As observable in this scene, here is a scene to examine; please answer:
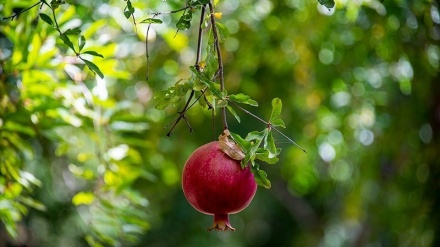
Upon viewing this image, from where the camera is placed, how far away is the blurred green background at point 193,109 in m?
1.68

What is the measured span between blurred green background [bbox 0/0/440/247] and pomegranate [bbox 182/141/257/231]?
689mm

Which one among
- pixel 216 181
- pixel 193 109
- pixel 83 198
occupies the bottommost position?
pixel 83 198

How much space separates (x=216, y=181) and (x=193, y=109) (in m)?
1.79

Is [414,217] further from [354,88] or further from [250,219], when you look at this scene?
[250,219]

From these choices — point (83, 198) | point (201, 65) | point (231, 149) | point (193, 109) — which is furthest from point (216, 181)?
point (193, 109)

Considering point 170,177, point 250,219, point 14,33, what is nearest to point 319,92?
point 170,177

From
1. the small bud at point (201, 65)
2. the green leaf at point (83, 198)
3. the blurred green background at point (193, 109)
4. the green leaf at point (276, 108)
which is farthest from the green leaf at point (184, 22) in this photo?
the green leaf at point (83, 198)

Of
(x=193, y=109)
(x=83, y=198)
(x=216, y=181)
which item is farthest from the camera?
(x=193, y=109)

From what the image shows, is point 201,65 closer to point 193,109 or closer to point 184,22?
point 184,22

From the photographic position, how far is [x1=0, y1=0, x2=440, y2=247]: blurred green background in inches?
66.2

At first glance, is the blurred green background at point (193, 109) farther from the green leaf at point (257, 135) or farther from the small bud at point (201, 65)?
the green leaf at point (257, 135)

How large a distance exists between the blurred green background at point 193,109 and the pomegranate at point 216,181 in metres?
Answer: 0.69

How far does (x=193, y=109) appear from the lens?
271cm

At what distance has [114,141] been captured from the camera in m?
1.90
